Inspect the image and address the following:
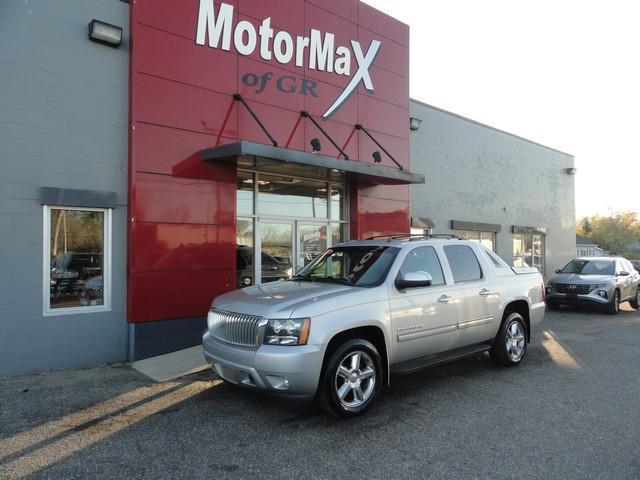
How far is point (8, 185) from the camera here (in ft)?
21.7

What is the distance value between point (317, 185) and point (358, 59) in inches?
124

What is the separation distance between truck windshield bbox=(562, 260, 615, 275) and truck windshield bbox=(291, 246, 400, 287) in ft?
33.7

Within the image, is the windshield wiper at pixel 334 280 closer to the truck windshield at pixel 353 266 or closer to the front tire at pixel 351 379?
the truck windshield at pixel 353 266

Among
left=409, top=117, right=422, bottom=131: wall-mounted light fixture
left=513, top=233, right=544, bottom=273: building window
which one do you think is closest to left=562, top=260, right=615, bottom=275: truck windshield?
left=513, top=233, right=544, bottom=273: building window

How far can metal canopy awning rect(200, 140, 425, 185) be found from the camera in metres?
7.70

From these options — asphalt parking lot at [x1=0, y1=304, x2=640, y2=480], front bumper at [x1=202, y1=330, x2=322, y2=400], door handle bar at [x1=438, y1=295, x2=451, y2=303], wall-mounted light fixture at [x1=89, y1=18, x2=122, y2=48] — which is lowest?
asphalt parking lot at [x1=0, y1=304, x2=640, y2=480]

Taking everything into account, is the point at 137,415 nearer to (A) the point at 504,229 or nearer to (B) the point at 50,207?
(B) the point at 50,207

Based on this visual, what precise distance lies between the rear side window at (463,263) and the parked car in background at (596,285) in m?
7.71

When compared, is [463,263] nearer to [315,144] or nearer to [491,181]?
[315,144]

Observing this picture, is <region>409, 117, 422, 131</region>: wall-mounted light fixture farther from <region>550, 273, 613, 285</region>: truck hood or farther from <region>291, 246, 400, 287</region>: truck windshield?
<region>291, 246, 400, 287</region>: truck windshield

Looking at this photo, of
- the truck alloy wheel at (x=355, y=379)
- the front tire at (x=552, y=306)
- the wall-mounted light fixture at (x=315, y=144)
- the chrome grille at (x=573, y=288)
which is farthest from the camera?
the front tire at (x=552, y=306)

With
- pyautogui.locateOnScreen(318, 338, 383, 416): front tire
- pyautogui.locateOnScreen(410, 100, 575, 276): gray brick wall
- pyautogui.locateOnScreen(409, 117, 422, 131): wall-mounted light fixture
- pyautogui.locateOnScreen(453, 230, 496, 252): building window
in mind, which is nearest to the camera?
pyautogui.locateOnScreen(318, 338, 383, 416): front tire

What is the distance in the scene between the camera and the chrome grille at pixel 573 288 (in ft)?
41.4

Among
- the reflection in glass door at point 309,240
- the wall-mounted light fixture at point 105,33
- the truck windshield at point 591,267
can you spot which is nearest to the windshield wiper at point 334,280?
the reflection in glass door at point 309,240
